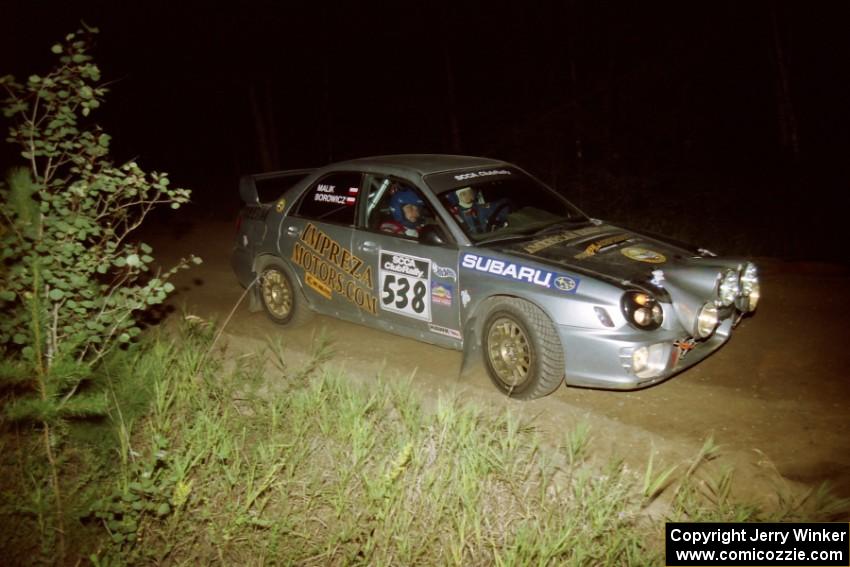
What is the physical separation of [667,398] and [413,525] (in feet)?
7.49

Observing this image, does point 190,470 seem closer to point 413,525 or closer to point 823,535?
point 413,525

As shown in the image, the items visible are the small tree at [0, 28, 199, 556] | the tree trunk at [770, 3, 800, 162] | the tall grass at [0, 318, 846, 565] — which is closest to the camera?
the tall grass at [0, 318, 846, 565]

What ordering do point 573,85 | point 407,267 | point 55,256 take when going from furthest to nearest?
1. point 573,85
2. point 407,267
3. point 55,256

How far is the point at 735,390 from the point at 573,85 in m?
14.4

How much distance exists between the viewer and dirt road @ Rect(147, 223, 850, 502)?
3.88m

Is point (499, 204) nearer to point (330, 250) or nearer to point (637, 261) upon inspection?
point (637, 261)

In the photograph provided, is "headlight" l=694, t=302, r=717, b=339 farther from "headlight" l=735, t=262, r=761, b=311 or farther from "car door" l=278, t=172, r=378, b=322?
"car door" l=278, t=172, r=378, b=322

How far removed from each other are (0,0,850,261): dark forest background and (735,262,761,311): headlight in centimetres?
435

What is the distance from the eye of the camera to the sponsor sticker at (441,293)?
4.87 meters

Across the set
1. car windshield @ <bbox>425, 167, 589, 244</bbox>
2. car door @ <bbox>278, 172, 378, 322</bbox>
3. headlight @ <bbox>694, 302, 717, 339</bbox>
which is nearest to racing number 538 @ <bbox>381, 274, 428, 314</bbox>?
car door @ <bbox>278, 172, 378, 322</bbox>

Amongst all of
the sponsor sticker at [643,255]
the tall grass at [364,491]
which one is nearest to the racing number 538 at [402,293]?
the tall grass at [364,491]

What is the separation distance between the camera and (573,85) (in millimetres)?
17656

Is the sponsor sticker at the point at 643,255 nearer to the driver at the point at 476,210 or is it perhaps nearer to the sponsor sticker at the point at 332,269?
the driver at the point at 476,210

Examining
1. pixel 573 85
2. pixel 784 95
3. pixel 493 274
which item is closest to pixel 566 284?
pixel 493 274
